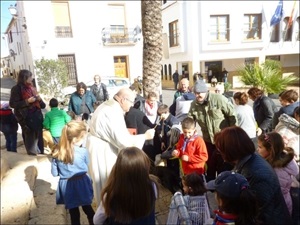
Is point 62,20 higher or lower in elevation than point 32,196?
higher

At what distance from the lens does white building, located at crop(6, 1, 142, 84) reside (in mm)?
17328

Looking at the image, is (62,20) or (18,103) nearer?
(18,103)

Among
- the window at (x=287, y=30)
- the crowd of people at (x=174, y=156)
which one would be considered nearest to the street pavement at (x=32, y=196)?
the crowd of people at (x=174, y=156)

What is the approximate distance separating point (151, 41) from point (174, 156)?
326 centimetres

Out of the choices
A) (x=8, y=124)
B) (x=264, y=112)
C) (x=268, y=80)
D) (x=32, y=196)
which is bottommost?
(x=32, y=196)

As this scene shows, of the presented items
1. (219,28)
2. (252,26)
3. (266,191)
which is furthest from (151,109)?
(252,26)

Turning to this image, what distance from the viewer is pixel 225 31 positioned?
773 inches

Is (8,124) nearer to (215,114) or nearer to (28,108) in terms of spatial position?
(28,108)

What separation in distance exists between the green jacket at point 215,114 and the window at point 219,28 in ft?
56.2

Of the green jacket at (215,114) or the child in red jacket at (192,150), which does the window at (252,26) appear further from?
the child in red jacket at (192,150)

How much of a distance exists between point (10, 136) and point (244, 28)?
1924cm

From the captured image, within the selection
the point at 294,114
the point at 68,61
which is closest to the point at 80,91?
the point at 294,114

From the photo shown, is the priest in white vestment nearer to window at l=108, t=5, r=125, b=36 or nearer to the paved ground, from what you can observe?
the paved ground

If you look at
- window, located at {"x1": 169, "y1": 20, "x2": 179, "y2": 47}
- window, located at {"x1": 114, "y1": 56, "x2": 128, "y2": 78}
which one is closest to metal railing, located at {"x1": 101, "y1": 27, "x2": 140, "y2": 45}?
window, located at {"x1": 114, "y1": 56, "x2": 128, "y2": 78}
